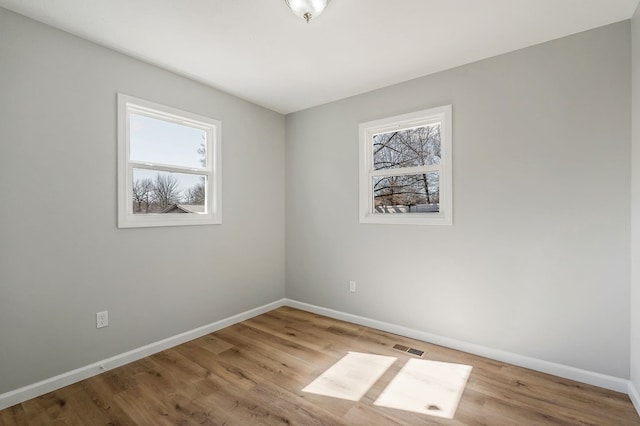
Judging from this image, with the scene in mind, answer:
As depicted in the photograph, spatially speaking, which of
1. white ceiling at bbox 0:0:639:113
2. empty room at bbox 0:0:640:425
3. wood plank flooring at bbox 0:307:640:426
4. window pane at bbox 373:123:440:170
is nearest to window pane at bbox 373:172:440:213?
empty room at bbox 0:0:640:425

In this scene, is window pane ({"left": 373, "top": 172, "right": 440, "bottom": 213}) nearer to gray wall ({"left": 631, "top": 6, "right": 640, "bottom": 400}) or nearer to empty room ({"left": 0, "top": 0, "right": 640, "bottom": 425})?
empty room ({"left": 0, "top": 0, "right": 640, "bottom": 425})

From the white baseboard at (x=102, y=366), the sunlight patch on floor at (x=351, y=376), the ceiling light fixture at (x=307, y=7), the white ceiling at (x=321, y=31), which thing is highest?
the white ceiling at (x=321, y=31)

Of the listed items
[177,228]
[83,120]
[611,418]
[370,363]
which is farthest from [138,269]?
[611,418]

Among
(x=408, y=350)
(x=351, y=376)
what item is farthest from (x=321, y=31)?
(x=408, y=350)

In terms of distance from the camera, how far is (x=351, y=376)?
87.8 inches

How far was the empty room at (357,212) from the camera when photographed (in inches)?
75.0

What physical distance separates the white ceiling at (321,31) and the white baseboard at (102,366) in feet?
8.34

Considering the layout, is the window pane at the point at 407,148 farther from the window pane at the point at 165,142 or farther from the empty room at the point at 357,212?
the window pane at the point at 165,142

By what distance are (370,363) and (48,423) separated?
218 centimetres

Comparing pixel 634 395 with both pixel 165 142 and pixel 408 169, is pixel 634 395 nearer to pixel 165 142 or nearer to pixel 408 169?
pixel 408 169

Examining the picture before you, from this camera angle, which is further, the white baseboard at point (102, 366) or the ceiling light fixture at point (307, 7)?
the white baseboard at point (102, 366)

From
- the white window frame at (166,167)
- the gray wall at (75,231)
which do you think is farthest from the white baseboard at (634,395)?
the white window frame at (166,167)

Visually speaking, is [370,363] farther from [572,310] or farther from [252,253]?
[252,253]

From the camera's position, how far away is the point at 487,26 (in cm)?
207
